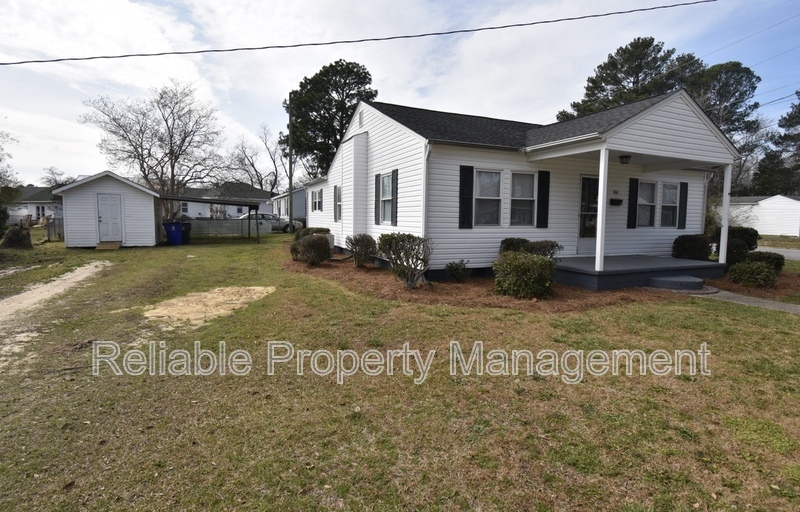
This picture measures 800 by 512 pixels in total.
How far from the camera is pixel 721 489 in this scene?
2.35 m

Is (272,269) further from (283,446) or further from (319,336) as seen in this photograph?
(283,446)

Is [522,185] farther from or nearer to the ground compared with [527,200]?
farther from the ground

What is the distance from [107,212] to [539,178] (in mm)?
17184

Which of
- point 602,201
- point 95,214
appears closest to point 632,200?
point 602,201

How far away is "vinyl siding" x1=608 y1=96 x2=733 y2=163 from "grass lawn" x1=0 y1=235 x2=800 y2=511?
424cm

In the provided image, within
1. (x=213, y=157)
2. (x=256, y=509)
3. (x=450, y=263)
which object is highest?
(x=213, y=157)

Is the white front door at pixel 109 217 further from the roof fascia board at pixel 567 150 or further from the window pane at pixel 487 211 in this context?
the roof fascia board at pixel 567 150

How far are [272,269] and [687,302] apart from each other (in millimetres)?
9583

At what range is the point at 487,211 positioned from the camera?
9297 mm

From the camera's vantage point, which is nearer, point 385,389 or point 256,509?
point 256,509

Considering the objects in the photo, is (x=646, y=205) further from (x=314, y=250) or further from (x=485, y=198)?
(x=314, y=250)

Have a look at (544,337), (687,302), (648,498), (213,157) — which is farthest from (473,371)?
(213,157)

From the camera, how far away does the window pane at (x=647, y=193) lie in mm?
11041

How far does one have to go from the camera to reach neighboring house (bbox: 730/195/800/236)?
29.5 meters
